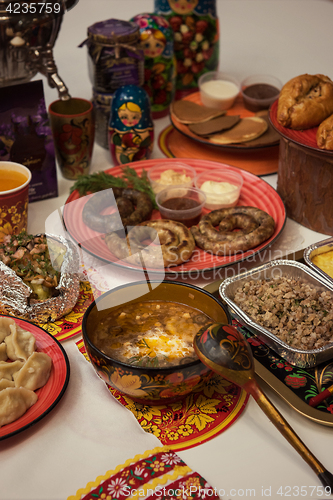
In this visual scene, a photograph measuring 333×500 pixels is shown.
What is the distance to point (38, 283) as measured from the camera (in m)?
1.37

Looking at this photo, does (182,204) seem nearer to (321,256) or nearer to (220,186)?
(220,186)

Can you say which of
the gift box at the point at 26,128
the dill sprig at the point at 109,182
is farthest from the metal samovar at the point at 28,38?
the dill sprig at the point at 109,182

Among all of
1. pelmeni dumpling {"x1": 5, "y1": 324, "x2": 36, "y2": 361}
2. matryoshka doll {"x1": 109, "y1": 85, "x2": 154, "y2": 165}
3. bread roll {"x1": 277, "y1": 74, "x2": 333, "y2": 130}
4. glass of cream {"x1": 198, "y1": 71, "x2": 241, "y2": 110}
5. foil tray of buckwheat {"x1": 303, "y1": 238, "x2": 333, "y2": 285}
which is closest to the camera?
pelmeni dumpling {"x1": 5, "y1": 324, "x2": 36, "y2": 361}

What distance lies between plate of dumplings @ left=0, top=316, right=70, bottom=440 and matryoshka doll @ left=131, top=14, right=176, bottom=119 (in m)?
1.64

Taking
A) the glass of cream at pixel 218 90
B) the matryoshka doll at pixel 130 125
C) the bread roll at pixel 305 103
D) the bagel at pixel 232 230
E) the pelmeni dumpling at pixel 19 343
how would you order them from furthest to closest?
the glass of cream at pixel 218 90 → the matryoshka doll at pixel 130 125 → the bread roll at pixel 305 103 → the bagel at pixel 232 230 → the pelmeni dumpling at pixel 19 343

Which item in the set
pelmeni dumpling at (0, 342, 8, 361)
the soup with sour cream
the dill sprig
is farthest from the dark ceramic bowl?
the dill sprig

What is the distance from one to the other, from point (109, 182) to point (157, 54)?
86cm

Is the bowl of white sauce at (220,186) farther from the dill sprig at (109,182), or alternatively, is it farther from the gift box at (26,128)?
the gift box at (26,128)

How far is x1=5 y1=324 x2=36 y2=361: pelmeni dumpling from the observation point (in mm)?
1199

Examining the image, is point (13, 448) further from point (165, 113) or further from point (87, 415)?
point (165, 113)

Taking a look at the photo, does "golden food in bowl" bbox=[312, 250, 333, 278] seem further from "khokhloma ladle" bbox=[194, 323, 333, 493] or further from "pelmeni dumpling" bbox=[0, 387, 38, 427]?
"pelmeni dumpling" bbox=[0, 387, 38, 427]

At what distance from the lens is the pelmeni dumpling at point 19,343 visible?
3.93 ft

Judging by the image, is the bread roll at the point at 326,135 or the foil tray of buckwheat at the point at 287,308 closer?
the foil tray of buckwheat at the point at 287,308

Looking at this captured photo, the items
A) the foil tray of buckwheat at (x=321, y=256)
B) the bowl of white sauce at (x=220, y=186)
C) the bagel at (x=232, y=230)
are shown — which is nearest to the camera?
the foil tray of buckwheat at (x=321, y=256)
